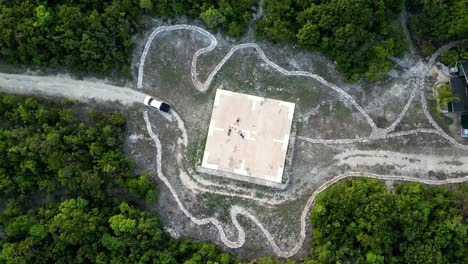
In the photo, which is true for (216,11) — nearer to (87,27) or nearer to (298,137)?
(87,27)

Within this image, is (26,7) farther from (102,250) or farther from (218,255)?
(218,255)

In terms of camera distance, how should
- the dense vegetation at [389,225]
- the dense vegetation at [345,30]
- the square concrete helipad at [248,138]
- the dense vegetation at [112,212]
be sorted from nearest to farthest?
the dense vegetation at [389,225] → the dense vegetation at [112,212] → the dense vegetation at [345,30] → the square concrete helipad at [248,138]

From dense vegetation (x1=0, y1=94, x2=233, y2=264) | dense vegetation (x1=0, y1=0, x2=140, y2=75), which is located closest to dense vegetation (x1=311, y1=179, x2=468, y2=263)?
dense vegetation (x1=0, y1=94, x2=233, y2=264)

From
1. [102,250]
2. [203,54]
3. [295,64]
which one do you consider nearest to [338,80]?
[295,64]

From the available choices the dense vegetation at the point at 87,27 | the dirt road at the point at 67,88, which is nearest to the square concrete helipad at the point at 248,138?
the dense vegetation at the point at 87,27

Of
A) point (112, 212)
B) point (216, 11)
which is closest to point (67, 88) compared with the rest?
point (112, 212)

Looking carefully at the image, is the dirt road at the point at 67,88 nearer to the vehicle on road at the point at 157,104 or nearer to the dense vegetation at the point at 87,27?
the vehicle on road at the point at 157,104
